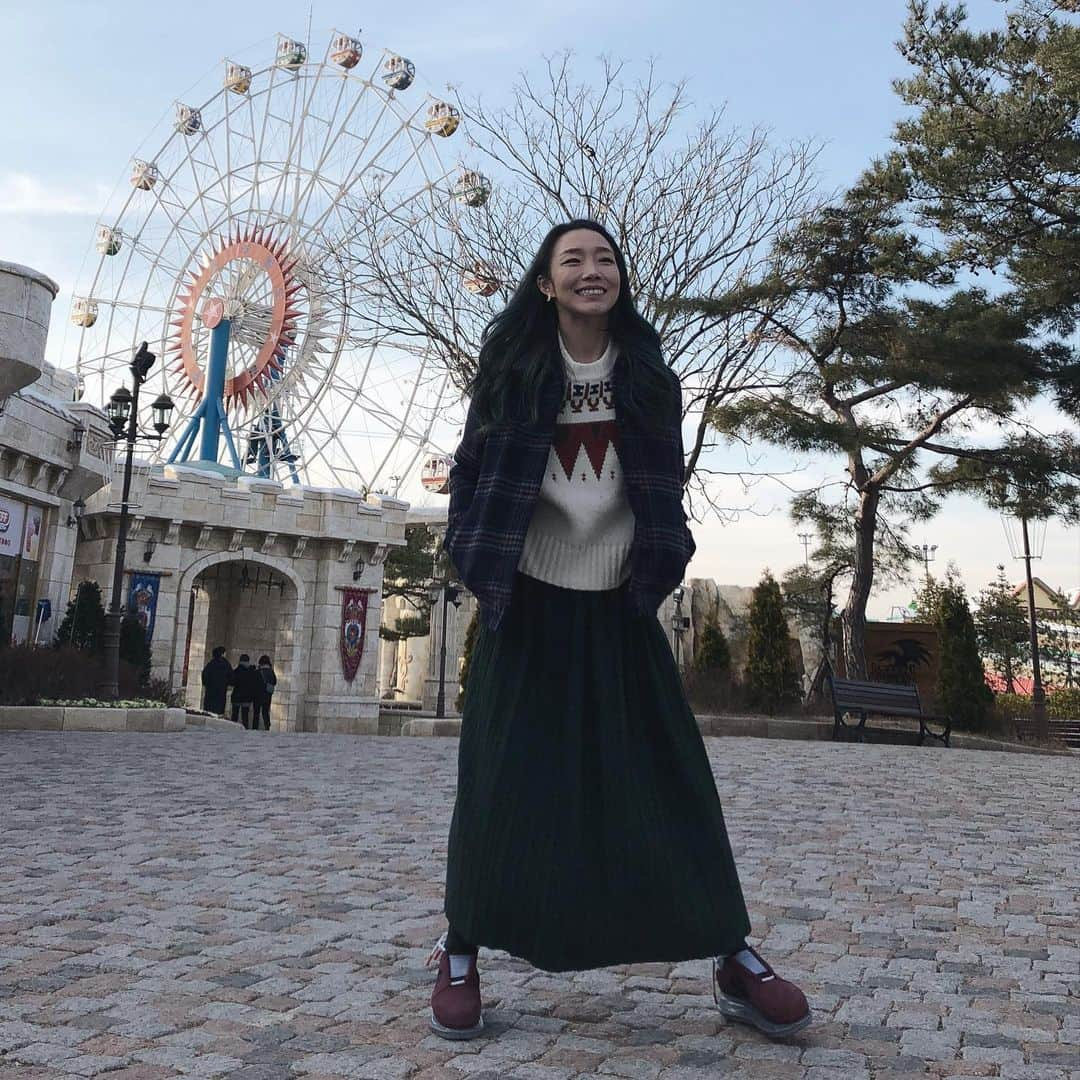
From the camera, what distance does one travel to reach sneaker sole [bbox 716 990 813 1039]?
2.38 m

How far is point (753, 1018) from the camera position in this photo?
2.43m

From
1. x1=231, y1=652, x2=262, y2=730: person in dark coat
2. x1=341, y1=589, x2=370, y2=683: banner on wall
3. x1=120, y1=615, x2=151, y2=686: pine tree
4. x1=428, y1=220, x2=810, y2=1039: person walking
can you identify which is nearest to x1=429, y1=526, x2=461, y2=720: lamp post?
x1=341, y1=589, x2=370, y2=683: banner on wall

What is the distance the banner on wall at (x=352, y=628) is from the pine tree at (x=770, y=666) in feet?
30.6

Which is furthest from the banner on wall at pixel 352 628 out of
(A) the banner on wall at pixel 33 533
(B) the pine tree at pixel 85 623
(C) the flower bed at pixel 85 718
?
(C) the flower bed at pixel 85 718

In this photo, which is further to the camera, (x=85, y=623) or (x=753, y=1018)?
(x=85, y=623)

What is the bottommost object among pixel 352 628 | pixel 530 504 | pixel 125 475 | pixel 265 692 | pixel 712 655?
pixel 265 692

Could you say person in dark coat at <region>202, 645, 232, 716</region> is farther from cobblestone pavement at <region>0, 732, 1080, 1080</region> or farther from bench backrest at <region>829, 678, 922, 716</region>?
cobblestone pavement at <region>0, 732, 1080, 1080</region>

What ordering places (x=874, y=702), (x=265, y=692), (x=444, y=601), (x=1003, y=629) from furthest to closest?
(x=1003, y=629), (x=444, y=601), (x=265, y=692), (x=874, y=702)

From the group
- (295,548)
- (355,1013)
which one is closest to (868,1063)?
(355,1013)

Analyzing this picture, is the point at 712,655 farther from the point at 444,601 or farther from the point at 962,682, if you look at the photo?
the point at 444,601

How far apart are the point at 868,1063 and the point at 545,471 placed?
147 centimetres

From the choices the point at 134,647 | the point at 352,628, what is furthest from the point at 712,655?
the point at 134,647

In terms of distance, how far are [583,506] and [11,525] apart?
1553 centimetres

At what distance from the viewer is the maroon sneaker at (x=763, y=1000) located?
7.79ft
